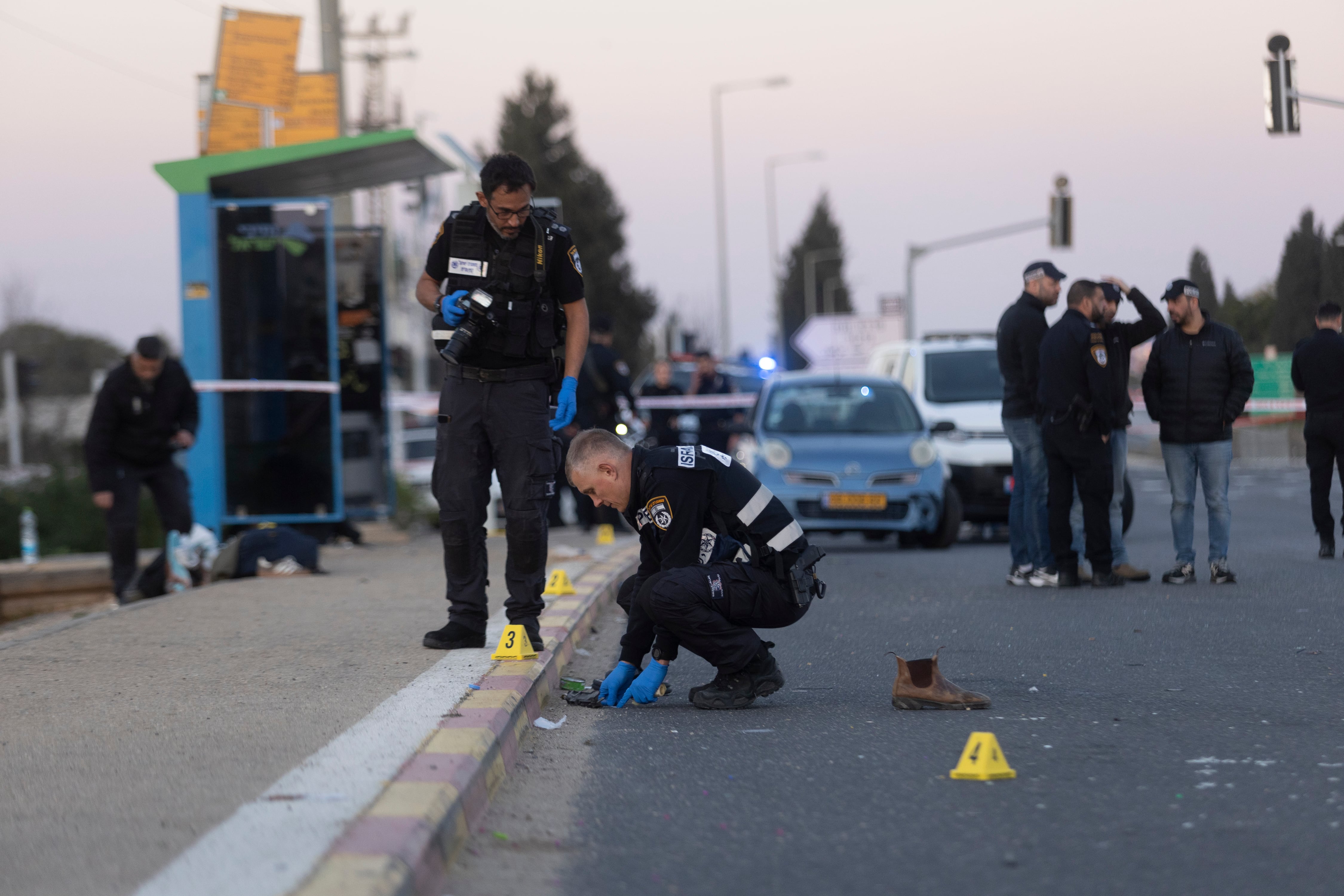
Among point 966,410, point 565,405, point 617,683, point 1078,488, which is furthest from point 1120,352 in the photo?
point 617,683

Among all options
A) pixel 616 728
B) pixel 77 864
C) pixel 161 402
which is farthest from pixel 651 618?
pixel 161 402

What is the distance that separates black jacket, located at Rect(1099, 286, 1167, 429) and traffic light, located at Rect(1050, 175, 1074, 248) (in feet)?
69.9

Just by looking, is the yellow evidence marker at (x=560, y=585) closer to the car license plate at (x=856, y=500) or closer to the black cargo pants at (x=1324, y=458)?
the car license plate at (x=856, y=500)

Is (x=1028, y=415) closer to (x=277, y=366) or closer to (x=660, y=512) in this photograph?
(x=660, y=512)

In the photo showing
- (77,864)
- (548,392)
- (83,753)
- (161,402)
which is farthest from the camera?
(161,402)

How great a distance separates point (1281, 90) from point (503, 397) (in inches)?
504

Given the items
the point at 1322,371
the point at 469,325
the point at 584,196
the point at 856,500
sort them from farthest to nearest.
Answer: the point at 584,196 → the point at 856,500 → the point at 1322,371 → the point at 469,325

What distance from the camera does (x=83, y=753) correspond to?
15.1ft

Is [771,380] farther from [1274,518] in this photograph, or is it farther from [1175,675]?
[1175,675]

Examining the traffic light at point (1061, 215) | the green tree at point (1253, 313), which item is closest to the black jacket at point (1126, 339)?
the green tree at point (1253, 313)

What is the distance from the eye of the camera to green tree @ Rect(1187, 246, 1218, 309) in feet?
33.9

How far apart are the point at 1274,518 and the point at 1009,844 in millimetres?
13501

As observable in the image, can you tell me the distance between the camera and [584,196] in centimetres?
6144

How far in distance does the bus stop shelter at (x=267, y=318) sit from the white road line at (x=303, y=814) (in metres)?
8.16
